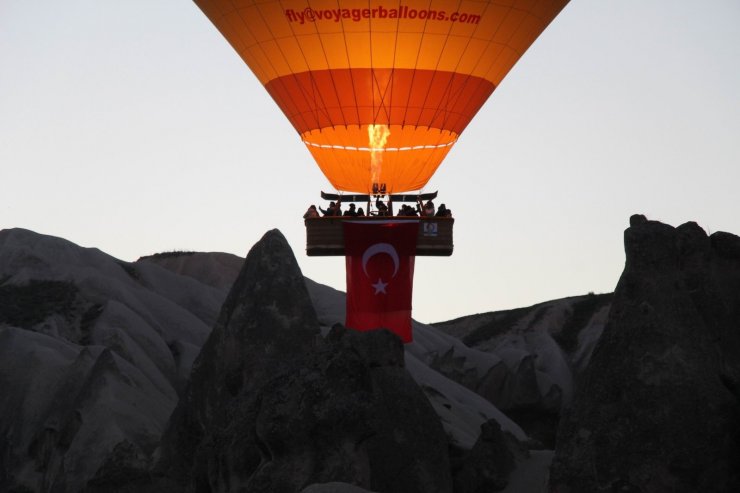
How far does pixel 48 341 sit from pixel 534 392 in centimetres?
1468

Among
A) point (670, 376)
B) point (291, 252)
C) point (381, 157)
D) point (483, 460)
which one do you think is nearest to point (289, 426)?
point (670, 376)

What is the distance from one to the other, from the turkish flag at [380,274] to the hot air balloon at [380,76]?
65mm

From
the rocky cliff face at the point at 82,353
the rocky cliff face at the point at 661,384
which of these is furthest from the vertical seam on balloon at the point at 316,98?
the rocky cliff face at the point at 661,384

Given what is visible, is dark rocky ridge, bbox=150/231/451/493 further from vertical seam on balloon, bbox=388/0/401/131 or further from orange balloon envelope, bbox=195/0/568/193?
vertical seam on balloon, bbox=388/0/401/131

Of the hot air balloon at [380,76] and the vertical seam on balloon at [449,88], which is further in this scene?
the vertical seam on balloon at [449,88]

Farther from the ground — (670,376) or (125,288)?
(125,288)

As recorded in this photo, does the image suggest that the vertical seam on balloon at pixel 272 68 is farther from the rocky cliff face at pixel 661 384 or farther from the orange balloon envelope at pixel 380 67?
the rocky cliff face at pixel 661 384

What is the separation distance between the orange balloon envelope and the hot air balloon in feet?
Answer: 0.06

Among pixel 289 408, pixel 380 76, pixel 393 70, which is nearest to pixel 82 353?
pixel 380 76

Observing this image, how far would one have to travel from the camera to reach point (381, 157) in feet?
109

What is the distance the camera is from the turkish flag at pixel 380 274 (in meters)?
33.0

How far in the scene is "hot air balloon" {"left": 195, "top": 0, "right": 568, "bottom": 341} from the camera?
31.7m

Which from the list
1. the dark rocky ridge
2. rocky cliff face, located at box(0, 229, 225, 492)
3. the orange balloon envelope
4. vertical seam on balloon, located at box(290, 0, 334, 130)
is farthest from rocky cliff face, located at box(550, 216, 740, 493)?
vertical seam on balloon, located at box(290, 0, 334, 130)

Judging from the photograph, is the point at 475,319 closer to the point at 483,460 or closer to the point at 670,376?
the point at 483,460
